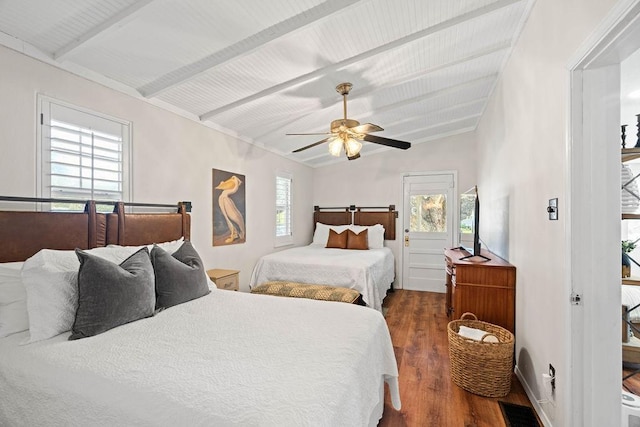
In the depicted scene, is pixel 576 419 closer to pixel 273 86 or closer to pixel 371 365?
pixel 371 365

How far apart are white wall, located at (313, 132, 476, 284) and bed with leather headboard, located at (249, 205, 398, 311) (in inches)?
7.3

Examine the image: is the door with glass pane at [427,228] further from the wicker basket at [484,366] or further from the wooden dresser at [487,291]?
the wicker basket at [484,366]

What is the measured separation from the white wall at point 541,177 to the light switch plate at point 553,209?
1.7 inches

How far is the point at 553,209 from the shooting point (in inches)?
69.3

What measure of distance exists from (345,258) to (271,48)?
2619 millimetres

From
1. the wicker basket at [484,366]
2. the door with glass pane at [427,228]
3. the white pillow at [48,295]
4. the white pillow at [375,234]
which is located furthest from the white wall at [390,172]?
the white pillow at [48,295]

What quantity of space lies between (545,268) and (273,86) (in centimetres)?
257

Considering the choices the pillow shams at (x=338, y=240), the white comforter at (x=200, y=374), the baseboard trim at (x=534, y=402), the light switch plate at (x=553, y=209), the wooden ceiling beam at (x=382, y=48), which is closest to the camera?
the white comforter at (x=200, y=374)

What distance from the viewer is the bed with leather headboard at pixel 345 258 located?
11.8 ft

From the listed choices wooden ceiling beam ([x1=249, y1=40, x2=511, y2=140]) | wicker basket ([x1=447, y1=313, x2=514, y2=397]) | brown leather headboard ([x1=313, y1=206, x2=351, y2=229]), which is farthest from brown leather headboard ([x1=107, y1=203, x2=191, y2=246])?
brown leather headboard ([x1=313, y1=206, x2=351, y2=229])

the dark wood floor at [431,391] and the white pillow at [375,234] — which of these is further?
the white pillow at [375,234]

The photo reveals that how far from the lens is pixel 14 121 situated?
191 centimetres

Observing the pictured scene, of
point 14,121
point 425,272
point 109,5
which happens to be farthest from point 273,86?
point 425,272

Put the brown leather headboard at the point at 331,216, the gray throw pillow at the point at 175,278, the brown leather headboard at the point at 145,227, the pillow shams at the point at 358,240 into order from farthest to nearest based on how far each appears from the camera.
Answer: the brown leather headboard at the point at 331,216
the pillow shams at the point at 358,240
the brown leather headboard at the point at 145,227
the gray throw pillow at the point at 175,278
